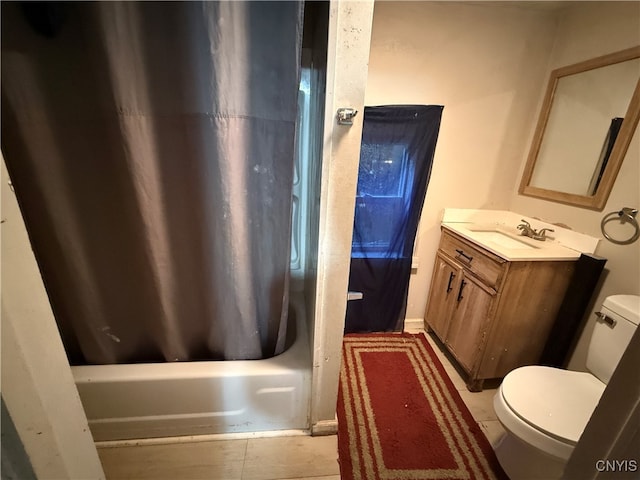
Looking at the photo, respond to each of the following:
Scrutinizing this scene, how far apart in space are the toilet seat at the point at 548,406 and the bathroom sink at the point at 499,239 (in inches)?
27.2

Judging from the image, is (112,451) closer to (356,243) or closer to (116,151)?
(116,151)

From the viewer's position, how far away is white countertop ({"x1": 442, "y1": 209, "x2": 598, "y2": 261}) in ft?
4.70

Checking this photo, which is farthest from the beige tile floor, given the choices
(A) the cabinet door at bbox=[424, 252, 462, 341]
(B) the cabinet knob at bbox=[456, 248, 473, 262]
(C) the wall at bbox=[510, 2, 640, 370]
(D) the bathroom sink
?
(C) the wall at bbox=[510, 2, 640, 370]

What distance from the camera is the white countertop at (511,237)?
1432 millimetres

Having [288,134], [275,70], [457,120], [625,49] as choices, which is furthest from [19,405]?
[625,49]

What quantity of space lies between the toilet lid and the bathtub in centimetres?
89

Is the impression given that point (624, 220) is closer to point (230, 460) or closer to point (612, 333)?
point (612, 333)

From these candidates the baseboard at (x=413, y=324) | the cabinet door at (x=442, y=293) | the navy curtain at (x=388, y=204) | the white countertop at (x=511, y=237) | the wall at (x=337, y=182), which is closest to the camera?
the wall at (x=337, y=182)

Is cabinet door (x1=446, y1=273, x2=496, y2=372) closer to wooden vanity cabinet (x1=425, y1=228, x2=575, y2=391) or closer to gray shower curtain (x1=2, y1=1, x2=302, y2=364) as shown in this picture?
wooden vanity cabinet (x1=425, y1=228, x2=575, y2=391)

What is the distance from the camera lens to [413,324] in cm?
219

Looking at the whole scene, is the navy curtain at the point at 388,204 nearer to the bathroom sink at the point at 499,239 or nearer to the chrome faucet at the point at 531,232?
the bathroom sink at the point at 499,239

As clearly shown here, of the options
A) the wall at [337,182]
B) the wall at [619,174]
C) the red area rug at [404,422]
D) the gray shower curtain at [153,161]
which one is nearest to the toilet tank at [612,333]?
the wall at [619,174]

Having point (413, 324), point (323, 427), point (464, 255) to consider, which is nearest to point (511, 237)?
point (464, 255)

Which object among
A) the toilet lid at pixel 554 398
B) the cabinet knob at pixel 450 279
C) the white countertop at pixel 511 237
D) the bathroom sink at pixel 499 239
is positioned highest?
the white countertop at pixel 511 237
